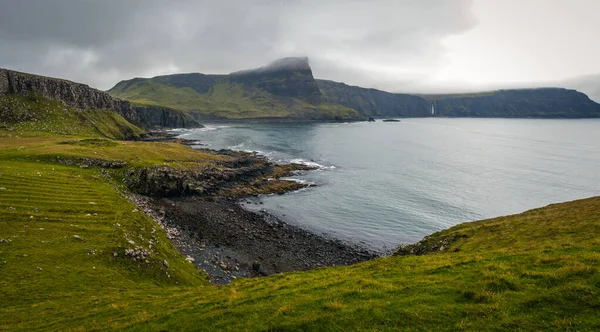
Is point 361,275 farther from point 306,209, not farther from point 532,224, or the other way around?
point 306,209

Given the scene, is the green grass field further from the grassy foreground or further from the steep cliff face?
the steep cliff face

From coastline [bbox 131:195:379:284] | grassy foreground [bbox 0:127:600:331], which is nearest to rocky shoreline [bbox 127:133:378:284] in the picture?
coastline [bbox 131:195:379:284]

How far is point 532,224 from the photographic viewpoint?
35.5m

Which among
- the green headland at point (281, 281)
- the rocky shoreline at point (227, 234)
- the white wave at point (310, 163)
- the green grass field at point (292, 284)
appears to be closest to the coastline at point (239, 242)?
the rocky shoreline at point (227, 234)

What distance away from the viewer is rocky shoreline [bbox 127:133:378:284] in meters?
43.9

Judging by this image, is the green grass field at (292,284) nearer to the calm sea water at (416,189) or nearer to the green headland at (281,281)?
the green headland at (281,281)

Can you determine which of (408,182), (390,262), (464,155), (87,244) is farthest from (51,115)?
(464,155)

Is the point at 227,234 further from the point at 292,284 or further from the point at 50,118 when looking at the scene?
the point at 50,118

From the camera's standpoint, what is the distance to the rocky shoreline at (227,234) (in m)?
43.9

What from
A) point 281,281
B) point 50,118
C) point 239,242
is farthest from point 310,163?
point 50,118

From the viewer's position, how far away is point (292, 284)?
22.3 meters

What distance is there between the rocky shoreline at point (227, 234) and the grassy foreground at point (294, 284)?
752 centimetres

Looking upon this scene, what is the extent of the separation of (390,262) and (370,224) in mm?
41136

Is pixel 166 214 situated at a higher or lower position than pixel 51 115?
lower
